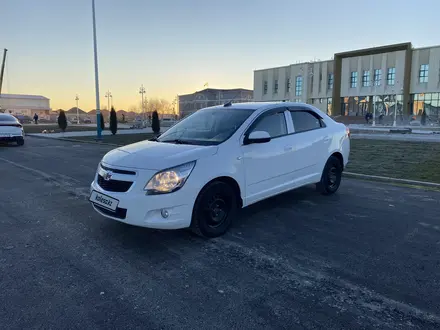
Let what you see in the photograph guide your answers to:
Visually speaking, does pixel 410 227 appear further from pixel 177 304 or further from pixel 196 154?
pixel 177 304

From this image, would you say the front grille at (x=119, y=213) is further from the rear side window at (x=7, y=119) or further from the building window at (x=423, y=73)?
the building window at (x=423, y=73)

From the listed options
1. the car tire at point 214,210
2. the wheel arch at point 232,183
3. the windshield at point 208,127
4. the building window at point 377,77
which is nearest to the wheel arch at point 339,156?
the windshield at point 208,127

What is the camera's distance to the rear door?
5.83 metres

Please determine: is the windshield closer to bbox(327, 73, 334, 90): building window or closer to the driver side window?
the driver side window

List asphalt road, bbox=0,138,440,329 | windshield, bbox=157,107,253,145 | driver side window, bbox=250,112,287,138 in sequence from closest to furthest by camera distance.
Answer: asphalt road, bbox=0,138,440,329, windshield, bbox=157,107,253,145, driver side window, bbox=250,112,287,138

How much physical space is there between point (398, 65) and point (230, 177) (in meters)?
60.8

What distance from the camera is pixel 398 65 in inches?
2199

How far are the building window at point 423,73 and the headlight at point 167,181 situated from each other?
2379 inches

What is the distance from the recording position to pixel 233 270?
366 centimetres

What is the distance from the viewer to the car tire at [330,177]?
21.9ft

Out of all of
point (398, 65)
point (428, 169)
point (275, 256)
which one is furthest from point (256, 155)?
point (398, 65)

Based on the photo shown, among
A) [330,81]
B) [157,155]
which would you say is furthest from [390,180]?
[330,81]

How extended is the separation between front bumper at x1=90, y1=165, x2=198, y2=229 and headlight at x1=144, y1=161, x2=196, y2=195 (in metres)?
0.05

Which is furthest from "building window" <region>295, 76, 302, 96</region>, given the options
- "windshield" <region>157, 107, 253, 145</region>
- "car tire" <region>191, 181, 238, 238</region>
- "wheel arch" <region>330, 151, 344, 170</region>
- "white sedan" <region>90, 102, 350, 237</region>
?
"car tire" <region>191, 181, 238, 238</region>
